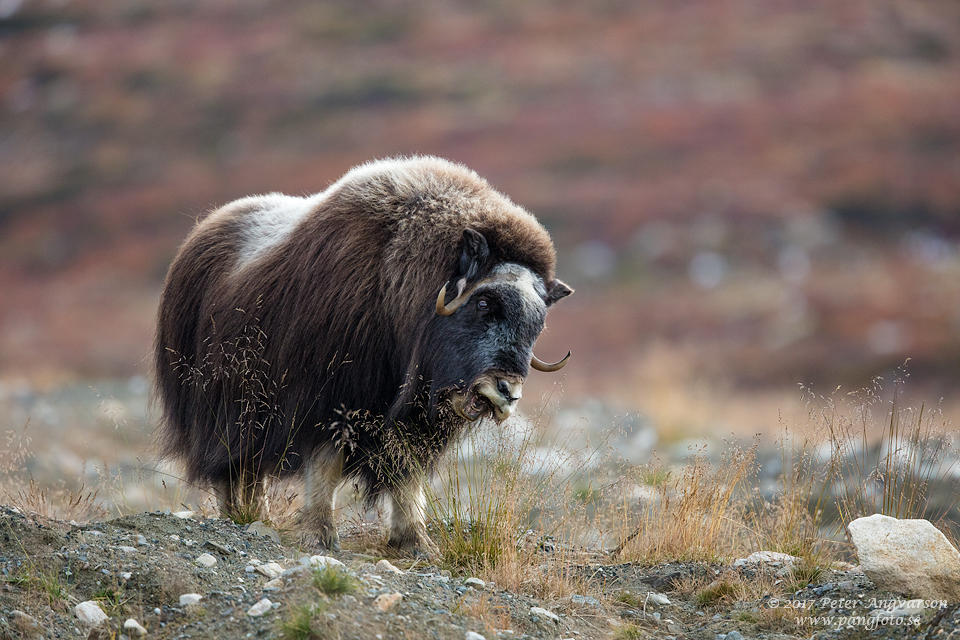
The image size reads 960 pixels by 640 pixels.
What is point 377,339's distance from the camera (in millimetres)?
3885

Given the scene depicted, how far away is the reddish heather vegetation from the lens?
16.4 meters

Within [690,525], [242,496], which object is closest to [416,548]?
[242,496]

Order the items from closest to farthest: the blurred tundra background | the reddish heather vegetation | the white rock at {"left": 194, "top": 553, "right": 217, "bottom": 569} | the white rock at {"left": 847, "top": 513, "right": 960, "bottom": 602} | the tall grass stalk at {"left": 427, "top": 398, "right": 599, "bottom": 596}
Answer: the white rock at {"left": 194, "top": 553, "right": 217, "bottom": 569}, the white rock at {"left": 847, "top": 513, "right": 960, "bottom": 602}, the tall grass stalk at {"left": 427, "top": 398, "right": 599, "bottom": 596}, the blurred tundra background, the reddish heather vegetation

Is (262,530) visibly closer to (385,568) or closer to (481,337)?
(385,568)

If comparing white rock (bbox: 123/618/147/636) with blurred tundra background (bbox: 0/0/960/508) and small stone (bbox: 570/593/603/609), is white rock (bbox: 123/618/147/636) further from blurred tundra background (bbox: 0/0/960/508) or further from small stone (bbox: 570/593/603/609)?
blurred tundra background (bbox: 0/0/960/508)

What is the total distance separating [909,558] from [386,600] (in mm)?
2034

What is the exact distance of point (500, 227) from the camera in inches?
153

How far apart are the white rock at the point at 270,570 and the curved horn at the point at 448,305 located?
123 centimetres

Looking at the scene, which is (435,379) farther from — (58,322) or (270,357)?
(58,322)

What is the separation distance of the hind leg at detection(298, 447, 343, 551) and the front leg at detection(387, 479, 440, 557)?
29 cm

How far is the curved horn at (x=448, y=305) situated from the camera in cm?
363

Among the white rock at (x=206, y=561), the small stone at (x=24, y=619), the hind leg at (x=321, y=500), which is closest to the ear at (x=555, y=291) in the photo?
the hind leg at (x=321, y=500)

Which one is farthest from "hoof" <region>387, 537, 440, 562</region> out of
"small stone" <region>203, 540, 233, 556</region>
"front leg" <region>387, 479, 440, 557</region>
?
"small stone" <region>203, 540, 233, 556</region>

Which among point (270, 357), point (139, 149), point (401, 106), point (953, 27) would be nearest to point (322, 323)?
point (270, 357)
